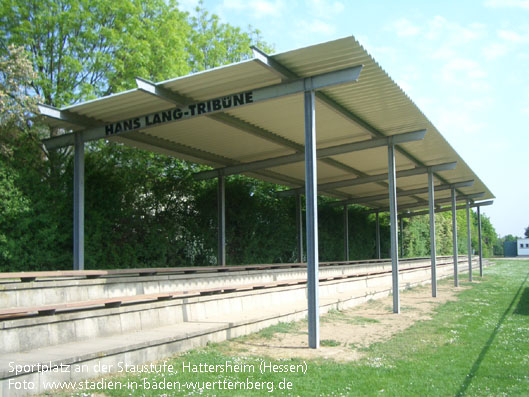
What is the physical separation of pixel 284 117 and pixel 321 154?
133 inches

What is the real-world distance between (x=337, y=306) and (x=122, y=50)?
1205 centimetres

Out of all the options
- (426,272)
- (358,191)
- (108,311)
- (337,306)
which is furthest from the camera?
(426,272)

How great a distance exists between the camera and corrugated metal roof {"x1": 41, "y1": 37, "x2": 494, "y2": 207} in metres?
9.36

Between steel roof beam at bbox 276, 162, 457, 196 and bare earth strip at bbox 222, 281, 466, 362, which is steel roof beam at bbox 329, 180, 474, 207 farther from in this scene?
bare earth strip at bbox 222, 281, 466, 362

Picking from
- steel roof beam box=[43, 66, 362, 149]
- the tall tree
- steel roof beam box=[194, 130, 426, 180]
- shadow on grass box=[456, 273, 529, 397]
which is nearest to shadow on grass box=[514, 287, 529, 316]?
shadow on grass box=[456, 273, 529, 397]

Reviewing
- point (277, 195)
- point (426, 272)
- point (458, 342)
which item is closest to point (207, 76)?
point (458, 342)

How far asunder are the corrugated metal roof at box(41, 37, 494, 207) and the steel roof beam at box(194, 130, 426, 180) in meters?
0.18

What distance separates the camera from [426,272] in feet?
101

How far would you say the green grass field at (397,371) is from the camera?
598 centimetres

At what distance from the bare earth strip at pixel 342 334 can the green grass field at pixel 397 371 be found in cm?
33

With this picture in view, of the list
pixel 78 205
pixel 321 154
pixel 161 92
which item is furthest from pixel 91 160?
pixel 321 154

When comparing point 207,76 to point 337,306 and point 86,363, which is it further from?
point 337,306

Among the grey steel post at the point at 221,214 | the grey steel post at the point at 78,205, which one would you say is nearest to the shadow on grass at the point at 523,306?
the grey steel post at the point at 221,214

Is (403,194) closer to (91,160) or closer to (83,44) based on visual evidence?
(91,160)
